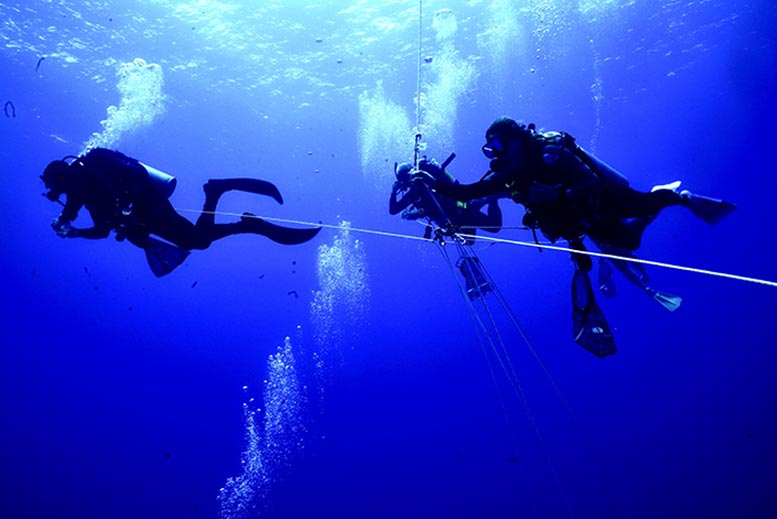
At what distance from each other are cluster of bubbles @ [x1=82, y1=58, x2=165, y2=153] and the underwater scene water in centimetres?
16

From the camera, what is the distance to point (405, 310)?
173 feet

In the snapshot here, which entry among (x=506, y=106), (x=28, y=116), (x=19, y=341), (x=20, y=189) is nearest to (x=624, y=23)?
(x=506, y=106)

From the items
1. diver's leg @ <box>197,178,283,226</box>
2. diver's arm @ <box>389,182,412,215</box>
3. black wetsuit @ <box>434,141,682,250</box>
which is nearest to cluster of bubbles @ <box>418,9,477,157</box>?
diver's arm @ <box>389,182,412,215</box>

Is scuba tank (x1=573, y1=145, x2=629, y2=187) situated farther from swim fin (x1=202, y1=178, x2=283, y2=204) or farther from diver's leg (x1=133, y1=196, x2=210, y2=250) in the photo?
diver's leg (x1=133, y1=196, x2=210, y2=250)

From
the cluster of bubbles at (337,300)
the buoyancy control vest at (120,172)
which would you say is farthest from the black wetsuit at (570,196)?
the cluster of bubbles at (337,300)

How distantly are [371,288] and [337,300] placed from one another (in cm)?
1333

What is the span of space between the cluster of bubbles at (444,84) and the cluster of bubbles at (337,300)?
27.1 m

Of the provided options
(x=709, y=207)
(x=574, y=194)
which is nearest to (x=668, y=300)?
(x=709, y=207)

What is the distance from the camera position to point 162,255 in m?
6.37

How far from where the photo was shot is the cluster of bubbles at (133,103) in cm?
1644

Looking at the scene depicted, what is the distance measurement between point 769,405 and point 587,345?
35.5 meters

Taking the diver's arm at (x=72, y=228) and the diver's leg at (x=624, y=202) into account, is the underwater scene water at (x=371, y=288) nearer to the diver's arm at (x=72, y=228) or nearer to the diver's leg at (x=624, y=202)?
the diver's arm at (x=72, y=228)

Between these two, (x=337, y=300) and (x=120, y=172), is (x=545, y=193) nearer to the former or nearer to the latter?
(x=120, y=172)

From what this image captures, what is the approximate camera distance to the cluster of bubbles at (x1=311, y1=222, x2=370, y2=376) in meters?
51.8
